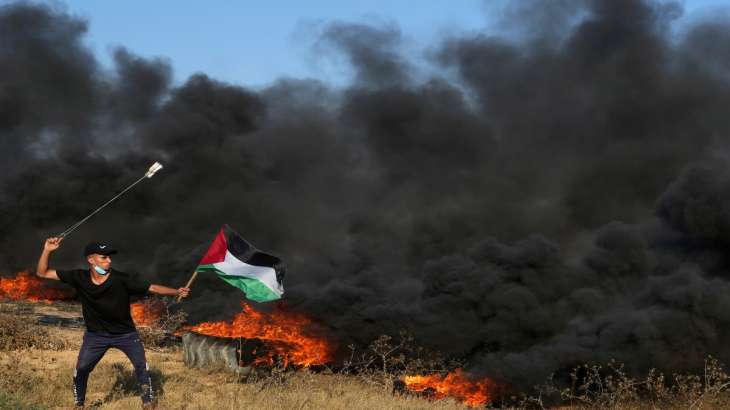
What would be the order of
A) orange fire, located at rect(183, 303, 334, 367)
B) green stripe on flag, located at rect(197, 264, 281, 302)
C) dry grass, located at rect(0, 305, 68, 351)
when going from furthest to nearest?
orange fire, located at rect(183, 303, 334, 367)
dry grass, located at rect(0, 305, 68, 351)
green stripe on flag, located at rect(197, 264, 281, 302)

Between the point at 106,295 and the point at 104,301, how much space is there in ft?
0.26

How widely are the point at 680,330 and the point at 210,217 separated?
23735mm

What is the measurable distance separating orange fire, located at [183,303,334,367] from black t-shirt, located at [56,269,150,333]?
706 cm

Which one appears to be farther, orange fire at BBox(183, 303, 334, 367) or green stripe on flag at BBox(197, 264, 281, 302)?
orange fire at BBox(183, 303, 334, 367)

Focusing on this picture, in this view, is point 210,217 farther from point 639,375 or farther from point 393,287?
point 639,375

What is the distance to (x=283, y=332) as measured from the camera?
687 inches

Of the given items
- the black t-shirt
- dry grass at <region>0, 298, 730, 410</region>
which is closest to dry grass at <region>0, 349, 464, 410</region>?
dry grass at <region>0, 298, 730, 410</region>

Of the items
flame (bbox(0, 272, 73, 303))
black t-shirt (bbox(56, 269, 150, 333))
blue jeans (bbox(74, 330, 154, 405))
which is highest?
flame (bbox(0, 272, 73, 303))

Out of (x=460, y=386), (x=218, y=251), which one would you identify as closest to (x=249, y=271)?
(x=218, y=251)

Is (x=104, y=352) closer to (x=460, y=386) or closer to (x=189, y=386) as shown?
(x=189, y=386)

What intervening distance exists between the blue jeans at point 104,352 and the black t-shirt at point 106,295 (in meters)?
0.09

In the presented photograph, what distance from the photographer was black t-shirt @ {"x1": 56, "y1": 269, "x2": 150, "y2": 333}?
8.06 metres

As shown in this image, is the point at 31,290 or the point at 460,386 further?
the point at 31,290

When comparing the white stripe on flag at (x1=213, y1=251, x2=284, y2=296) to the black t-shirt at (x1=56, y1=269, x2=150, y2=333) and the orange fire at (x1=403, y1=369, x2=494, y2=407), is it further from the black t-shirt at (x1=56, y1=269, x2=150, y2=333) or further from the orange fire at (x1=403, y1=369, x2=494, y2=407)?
the orange fire at (x1=403, y1=369, x2=494, y2=407)
